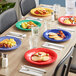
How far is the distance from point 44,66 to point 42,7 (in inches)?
67.9

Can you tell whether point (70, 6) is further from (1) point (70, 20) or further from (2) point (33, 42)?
(2) point (33, 42)

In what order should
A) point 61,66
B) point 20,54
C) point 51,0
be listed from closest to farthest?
point 61,66, point 20,54, point 51,0

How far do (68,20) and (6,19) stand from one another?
0.82m

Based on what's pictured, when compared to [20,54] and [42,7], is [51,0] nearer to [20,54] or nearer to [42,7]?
[42,7]

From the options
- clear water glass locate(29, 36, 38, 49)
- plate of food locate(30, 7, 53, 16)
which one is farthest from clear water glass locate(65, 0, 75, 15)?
clear water glass locate(29, 36, 38, 49)

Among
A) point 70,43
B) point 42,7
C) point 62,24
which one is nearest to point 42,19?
point 62,24

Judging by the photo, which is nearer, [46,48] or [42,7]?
[46,48]

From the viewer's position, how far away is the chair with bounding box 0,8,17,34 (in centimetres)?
288

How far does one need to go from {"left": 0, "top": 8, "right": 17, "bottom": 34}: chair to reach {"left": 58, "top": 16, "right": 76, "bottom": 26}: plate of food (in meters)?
0.64

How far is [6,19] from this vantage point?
2.97 metres

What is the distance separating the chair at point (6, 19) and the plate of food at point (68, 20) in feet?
2.11

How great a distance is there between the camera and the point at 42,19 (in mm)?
3078

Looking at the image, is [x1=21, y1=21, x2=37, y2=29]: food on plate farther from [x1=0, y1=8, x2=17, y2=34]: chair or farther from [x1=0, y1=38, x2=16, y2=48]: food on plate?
[x1=0, y1=38, x2=16, y2=48]: food on plate

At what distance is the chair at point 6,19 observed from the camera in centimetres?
288
